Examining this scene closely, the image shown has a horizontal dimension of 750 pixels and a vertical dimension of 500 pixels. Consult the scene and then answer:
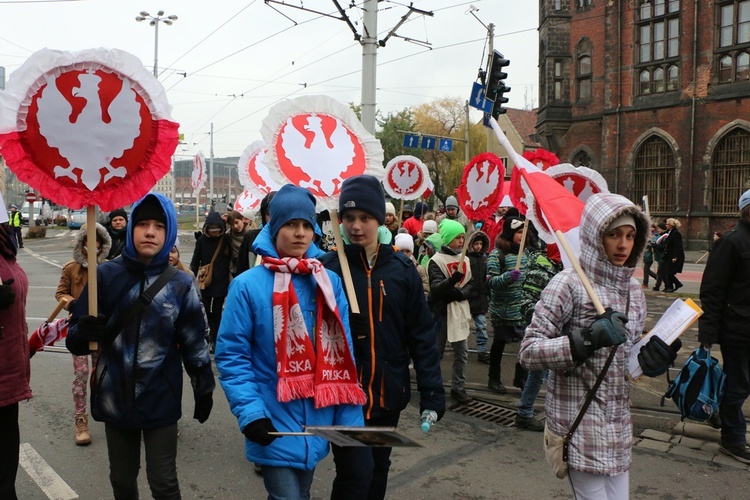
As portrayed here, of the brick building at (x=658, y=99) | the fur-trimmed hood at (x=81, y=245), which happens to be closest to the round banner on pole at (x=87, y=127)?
the fur-trimmed hood at (x=81, y=245)

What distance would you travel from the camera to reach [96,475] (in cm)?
457

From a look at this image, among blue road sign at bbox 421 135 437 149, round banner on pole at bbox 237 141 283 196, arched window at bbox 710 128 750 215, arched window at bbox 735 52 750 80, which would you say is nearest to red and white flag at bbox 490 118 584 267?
round banner on pole at bbox 237 141 283 196

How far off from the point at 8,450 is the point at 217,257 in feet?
14.6

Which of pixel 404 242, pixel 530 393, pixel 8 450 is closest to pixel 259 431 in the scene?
pixel 8 450

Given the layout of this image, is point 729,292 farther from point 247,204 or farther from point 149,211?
point 247,204

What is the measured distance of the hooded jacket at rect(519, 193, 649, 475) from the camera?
2904 mm

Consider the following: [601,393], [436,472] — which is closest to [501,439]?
[436,472]

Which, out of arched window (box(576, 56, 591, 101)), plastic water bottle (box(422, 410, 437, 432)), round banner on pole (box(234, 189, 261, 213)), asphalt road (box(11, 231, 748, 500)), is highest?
arched window (box(576, 56, 591, 101))

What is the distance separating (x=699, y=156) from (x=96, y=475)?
27.6m

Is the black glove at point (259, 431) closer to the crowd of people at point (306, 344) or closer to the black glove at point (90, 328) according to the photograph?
the crowd of people at point (306, 344)

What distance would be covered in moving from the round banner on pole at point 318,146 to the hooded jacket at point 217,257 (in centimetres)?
416

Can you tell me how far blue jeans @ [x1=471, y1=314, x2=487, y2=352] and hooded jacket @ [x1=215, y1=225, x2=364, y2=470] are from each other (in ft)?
17.4

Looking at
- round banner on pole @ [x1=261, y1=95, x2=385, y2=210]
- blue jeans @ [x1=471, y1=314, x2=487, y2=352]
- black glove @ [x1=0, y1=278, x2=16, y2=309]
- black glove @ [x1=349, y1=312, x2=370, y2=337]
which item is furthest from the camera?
blue jeans @ [x1=471, y1=314, x2=487, y2=352]

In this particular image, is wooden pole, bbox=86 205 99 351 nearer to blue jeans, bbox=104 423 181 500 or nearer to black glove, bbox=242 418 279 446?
blue jeans, bbox=104 423 181 500
